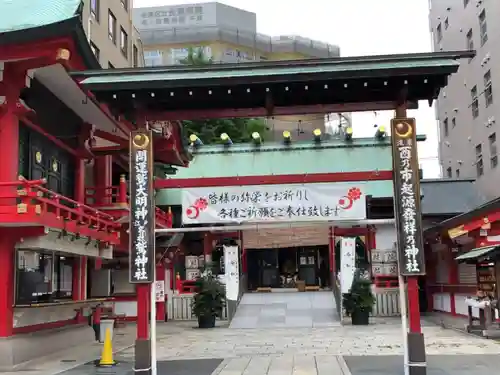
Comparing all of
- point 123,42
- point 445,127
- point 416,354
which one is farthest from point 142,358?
point 445,127

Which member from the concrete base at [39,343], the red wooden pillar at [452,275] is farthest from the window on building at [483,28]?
the concrete base at [39,343]

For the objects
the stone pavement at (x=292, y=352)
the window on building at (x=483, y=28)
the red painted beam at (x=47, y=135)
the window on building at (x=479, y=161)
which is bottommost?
the stone pavement at (x=292, y=352)

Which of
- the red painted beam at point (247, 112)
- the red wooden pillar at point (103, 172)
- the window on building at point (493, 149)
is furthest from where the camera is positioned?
the window on building at point (493, 149)

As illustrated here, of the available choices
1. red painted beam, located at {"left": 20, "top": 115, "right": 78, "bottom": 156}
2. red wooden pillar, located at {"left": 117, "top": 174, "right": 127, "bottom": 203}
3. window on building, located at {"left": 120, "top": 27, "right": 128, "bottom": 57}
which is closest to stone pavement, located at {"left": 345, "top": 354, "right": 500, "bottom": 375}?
red painted beam, located at {"left": 20, "top": 115, "right": 78, "bottom": 156}

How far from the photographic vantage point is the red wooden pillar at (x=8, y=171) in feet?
45.1

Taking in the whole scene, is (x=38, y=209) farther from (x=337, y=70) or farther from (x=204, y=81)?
(x=337, y=70)

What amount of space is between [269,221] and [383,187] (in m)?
17.5

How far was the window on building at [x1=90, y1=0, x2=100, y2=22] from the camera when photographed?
27.2 metres

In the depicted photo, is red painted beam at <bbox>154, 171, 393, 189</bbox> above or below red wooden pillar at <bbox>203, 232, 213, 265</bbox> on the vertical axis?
above

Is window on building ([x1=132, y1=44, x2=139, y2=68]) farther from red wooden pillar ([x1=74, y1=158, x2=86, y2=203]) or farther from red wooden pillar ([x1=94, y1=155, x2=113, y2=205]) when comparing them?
red wooden pillar ([x1=74, y1=158, x2=86, y2=203])

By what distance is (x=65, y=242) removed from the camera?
51.0 feet

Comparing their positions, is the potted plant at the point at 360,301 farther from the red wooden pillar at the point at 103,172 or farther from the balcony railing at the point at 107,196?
the red wooden pillar at the point at 103,172

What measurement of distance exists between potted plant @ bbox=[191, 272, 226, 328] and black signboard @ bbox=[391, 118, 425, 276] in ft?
41.2

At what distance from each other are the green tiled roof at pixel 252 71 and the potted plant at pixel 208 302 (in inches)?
496
